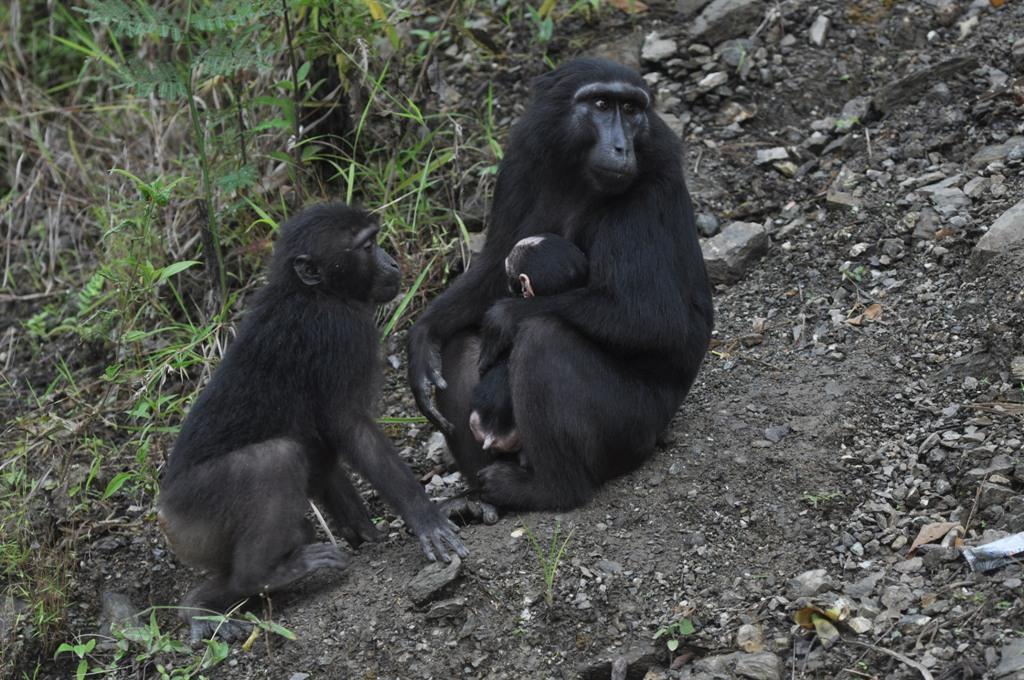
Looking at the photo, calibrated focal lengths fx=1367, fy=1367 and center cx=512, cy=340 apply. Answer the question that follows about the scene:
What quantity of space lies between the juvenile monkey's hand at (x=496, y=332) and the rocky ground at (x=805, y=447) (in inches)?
24.6

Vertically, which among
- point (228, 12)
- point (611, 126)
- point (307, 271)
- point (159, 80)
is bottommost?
point (307, 271)

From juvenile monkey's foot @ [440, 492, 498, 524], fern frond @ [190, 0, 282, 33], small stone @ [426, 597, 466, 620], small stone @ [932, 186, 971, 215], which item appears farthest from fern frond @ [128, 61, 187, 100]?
small stone @ [932, 186, 971, 215]

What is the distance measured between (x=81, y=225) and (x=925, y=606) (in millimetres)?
5282

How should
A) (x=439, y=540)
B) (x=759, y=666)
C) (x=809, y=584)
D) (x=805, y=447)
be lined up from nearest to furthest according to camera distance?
(x=759, y=666)
(x=809, y=584)
(x=439, y=540)
(x=805, y=447)

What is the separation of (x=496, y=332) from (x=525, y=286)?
0.69ft

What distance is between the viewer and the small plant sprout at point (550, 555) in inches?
182

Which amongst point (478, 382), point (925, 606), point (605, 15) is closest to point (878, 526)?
point (925, 606)

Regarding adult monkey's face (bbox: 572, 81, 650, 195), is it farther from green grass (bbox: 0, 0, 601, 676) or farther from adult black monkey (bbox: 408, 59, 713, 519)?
green grass (bbox: 0, 0, 601, 676)

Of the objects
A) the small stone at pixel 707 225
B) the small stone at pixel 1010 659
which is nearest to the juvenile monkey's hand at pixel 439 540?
the small stone at pixel 1010 659

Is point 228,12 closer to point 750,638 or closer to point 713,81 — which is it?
point 713,81

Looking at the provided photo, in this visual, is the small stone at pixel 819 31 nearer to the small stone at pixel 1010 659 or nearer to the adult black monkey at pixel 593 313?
the adult black monkey at pixel 593 313

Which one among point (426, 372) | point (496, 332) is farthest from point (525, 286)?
point (426, 372)

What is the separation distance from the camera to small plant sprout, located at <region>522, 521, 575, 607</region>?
182 inches

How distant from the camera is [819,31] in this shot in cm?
712
